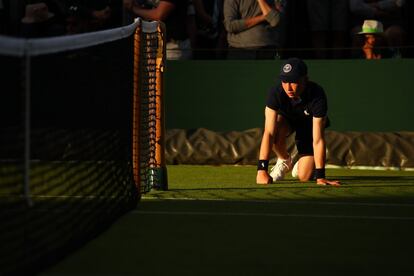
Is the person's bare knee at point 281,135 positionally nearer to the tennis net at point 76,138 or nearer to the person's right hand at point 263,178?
the person's right hand at point 263,178

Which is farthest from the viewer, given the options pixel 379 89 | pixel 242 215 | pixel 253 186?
pixel 379 89

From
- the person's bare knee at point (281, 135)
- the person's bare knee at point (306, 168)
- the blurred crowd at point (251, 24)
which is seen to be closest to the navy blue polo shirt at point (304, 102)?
the person's bare knee at point (281, 135)

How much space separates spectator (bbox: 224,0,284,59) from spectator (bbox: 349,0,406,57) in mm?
948

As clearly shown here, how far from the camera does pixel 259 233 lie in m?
7.03

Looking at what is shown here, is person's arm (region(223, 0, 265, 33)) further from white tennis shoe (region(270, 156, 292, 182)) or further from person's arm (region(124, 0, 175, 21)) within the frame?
white tennis shoe (region(270, 156, 292, 182))

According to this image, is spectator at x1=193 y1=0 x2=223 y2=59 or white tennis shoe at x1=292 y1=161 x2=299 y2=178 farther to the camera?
spectator at x1=193 y1=0 x2=223 y2=59

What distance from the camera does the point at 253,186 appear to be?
10312mm

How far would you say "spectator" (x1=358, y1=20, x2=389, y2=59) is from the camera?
1330cm

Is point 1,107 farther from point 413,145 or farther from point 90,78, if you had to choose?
point 413,145

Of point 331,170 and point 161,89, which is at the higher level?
point 161,89

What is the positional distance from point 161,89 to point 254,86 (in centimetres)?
431

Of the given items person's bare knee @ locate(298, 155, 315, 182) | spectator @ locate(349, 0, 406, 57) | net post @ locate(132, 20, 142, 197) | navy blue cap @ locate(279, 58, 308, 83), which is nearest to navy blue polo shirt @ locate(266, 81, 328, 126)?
navy blue cap @ locate(279, 58, 308, 83)

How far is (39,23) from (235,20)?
2.56 m

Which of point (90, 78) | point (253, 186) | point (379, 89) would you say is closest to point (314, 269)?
point (90, 78)
